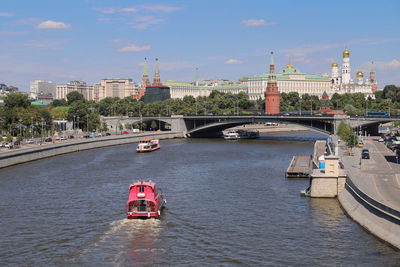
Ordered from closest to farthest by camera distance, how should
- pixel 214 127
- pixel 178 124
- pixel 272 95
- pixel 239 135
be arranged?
pixel 239 135 → pixel 178 124 → pixel 214 127 → pixel 272 95

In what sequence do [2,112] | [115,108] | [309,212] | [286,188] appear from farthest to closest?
[115,108] < [2,112] < [286,188] < [309,212]

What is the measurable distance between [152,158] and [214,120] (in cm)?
5769

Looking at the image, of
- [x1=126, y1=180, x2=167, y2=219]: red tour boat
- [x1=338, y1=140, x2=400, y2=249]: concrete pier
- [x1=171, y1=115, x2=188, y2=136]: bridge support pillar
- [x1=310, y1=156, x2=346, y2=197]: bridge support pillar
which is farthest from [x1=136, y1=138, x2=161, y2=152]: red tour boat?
[x1=126, y1=180, x2=167, y2=219]: red tour boat

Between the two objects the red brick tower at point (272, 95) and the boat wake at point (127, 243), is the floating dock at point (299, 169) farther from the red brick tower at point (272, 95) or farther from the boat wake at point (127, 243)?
the red brick tower at point (272, 95)

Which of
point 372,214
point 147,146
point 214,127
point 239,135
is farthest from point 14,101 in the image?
point 372,214

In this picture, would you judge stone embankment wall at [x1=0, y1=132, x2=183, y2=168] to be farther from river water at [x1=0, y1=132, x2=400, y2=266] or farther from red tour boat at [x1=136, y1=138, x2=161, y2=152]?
red tour boat at [x1=136, y1=138, x2=161, y2=152]

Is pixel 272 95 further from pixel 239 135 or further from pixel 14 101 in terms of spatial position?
pixel 14 101

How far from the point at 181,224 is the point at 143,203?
342 cm

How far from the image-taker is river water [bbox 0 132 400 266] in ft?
97.6

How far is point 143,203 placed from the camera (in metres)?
38.1

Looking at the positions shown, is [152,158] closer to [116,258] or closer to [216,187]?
[216,187]

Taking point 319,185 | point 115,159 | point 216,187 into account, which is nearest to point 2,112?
point 115,159

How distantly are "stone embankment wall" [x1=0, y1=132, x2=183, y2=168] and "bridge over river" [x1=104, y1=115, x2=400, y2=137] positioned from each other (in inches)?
292

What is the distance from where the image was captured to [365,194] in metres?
35.3
